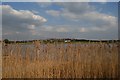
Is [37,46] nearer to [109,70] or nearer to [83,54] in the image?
[83,54]

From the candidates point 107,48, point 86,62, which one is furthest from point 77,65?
point 107,48

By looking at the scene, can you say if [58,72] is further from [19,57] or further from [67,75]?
[19,57]

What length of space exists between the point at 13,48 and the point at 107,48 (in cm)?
209

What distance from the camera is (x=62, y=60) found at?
8516 millimetres

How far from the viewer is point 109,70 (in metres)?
8.41

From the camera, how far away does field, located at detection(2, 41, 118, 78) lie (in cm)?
841

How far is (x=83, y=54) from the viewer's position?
855cm

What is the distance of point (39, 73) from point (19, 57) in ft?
1.97

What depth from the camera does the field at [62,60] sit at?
8414mm

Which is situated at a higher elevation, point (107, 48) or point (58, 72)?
point (107, 48)

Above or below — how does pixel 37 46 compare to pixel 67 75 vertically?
above

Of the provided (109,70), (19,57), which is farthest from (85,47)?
(19,57)

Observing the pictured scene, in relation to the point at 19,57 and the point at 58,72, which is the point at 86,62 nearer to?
the point at 58,72

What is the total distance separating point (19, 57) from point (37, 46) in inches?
18.5
